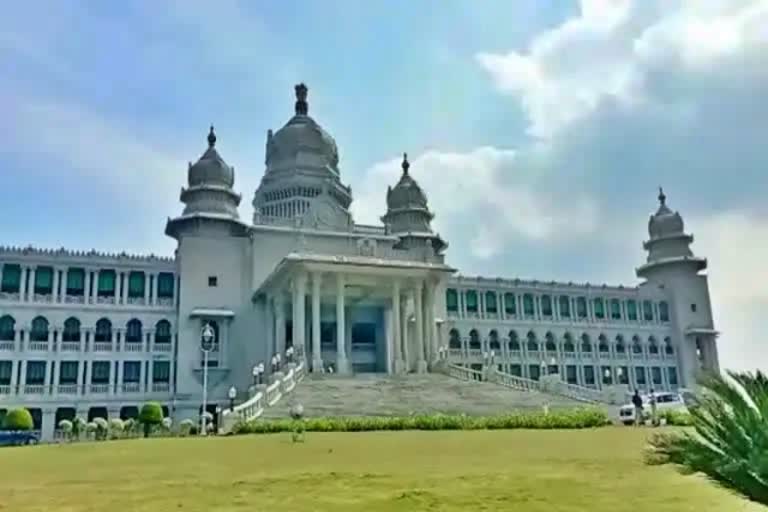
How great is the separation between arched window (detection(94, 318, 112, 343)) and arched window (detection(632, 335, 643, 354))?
40.0m

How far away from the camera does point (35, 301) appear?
42531 millimetres

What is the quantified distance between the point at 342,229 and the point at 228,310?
894 cm

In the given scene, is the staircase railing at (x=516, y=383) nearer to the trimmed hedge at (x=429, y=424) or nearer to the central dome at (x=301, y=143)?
the trimmed hedge at (x=429, y=424)

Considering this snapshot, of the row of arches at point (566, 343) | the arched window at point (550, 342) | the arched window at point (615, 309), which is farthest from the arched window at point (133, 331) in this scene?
the arched window at point (615, 309)

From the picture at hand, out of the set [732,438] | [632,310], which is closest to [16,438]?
[732,438]

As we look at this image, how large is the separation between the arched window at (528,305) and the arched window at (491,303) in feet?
8.33

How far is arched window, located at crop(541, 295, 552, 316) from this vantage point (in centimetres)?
5870

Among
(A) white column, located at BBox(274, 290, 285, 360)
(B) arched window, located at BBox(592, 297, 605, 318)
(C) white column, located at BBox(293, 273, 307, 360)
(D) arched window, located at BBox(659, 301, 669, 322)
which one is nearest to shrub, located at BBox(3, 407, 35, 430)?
(A) white column, located at BBox(274, 290, 285, 360)

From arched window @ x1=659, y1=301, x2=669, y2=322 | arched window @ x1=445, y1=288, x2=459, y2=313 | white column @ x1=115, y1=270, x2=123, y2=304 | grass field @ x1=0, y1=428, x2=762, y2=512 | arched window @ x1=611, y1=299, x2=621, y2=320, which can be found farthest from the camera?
arched window @ x1=659, y1=301, x2=669, y2=322

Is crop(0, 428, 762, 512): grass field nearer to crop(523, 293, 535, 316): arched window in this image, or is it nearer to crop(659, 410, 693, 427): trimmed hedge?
crop(659, 410, 693, 427): trimmed hedge

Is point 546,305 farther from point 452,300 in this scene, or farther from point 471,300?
point 452,300

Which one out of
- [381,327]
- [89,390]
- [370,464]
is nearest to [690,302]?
[381,327]

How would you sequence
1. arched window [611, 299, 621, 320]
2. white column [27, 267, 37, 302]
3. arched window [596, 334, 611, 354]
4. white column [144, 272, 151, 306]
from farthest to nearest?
1. arched window [611, 299, 621, 320]
2. arched window [596, 334, 611, 354]
3. white column [144, 272, 151, 306]
4. white column [27, 267, 37, 302]

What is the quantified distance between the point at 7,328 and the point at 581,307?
135 feet
